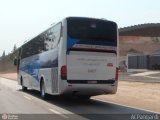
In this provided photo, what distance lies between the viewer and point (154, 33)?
63.8m

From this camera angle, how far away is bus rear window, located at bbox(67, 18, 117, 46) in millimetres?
18906

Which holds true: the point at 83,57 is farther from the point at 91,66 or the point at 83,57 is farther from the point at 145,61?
the point at 145,61

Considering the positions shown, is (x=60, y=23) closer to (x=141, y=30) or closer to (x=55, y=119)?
(x=55, y=119)

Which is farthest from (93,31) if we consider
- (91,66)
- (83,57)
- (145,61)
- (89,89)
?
(145,61)

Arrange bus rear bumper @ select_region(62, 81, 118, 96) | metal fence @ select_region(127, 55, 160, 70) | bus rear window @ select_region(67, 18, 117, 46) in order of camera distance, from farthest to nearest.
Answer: metal fence @ select_region(127, 55, 160, 70) → bus rear window @ select_region(67, 18, 117, 46) → bus rear bumper @ select_region(62, 81, 118, 96)

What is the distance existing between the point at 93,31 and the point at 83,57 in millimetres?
1306

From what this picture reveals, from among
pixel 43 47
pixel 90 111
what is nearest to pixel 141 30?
pixel 43 47

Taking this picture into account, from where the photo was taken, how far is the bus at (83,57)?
1866 centimetres

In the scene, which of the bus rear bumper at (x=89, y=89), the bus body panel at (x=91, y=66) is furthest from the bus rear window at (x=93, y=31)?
the bus rear bumper at (x=89, y=89)

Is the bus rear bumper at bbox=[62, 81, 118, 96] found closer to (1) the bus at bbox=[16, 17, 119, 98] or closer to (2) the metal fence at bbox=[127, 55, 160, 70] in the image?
(1) the bus at bbox=[16, 17, 119, 98]

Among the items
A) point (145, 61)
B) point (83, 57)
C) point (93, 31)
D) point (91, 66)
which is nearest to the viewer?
point (83, 57)

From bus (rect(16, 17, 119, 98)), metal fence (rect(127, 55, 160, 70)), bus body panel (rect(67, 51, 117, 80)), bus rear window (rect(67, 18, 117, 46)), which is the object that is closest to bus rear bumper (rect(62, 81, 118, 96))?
bus (rect(16, 17, 119, 98))

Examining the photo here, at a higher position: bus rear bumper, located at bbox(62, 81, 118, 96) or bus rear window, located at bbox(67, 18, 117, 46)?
bus rear window, located at bbox(67, 18, 117, 46)

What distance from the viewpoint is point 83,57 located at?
744 inches
